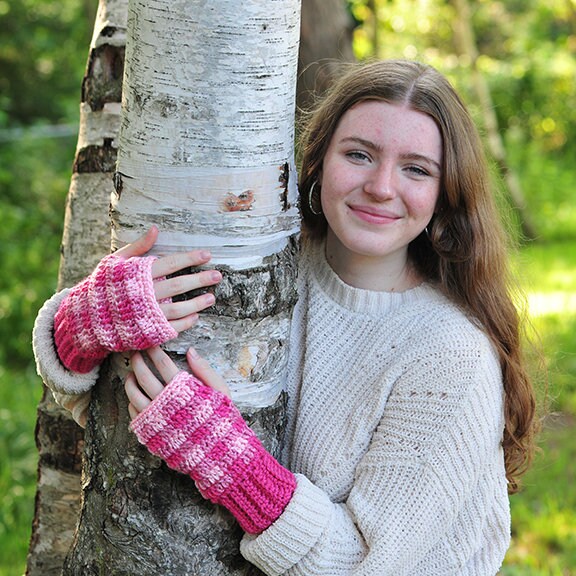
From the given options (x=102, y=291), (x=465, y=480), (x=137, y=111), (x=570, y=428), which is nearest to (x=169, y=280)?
(x=102, y=291)

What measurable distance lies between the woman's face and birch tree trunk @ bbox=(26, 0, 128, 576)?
26.5 inches

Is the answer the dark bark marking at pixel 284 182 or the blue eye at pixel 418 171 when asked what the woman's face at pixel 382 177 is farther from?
the dark bark marking at pixel 284 182

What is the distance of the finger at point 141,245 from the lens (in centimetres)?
156

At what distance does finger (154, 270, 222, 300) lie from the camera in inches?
61.0

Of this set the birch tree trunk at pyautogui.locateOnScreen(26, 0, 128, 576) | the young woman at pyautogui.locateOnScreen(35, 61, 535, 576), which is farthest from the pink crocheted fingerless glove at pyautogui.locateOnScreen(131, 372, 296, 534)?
the birch tree trunk at pyautogui.locateOnScreen(26, 0, 128, 576)

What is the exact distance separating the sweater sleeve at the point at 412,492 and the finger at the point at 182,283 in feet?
1.62

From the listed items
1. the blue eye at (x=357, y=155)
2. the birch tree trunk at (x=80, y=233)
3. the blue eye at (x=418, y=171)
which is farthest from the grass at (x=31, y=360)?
the birch tree trunk at (x=80, y=233)

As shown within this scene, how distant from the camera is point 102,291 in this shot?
1562 mm

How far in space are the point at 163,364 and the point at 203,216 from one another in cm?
30

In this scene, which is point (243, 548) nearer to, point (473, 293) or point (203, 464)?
point (203, 464)

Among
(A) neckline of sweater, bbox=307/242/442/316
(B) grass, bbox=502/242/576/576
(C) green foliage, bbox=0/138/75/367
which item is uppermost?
(A) neckline of sweater, bbox=307/242/442/316

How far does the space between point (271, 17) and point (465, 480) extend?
103cm

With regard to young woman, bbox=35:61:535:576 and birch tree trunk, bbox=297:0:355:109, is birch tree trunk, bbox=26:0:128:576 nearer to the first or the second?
young woman, bbox=35:61:535:576

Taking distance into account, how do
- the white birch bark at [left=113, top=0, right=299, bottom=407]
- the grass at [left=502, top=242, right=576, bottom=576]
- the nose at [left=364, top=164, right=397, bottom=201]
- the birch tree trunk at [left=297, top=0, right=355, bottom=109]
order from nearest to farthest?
the white birch bark at [left=113, top=0, right=299, bottom=407], the nose at [left=364, top=164, right=397, bottom=201], the grass at [left=502, top=242, right=576, bottom=576], the birch tree trunk at [left=297, top=0, right=355, bottom=109]
